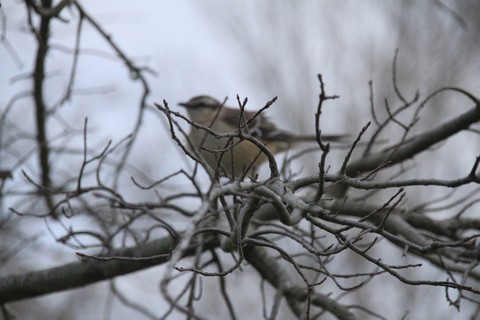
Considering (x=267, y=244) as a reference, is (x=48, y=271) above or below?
above

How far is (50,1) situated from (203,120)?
2.72 m

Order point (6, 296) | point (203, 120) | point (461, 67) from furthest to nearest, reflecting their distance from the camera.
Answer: point (461, 67) → point (203, 120) → point (6, 296)

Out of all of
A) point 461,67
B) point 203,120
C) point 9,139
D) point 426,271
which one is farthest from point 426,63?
point 9,139

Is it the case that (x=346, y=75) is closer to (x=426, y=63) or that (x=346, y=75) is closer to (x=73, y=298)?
(x=426, y=63)

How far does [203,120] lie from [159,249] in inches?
116

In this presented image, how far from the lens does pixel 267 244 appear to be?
3.08m

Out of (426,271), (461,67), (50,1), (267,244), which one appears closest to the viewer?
(267,244)

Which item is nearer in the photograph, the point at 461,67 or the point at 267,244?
the point at 267,244

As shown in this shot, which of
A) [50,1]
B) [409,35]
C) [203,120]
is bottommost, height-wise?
[50,1]

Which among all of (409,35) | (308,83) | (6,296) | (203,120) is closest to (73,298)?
(203,120)

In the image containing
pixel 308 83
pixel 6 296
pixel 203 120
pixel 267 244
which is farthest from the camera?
pixel 308 83

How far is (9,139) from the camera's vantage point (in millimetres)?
5020

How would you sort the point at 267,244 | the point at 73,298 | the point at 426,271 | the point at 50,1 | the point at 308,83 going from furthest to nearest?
the point at 308,83
the point at 73,298
the point at 426,271
the point at 50,1
the point at 267,244

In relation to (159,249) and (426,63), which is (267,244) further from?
(426,63)
